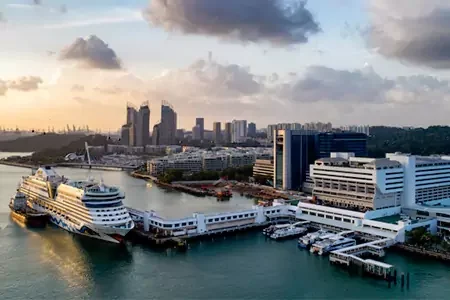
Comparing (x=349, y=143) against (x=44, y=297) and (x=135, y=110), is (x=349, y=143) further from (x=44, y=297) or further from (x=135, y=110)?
(x=135, y=110)

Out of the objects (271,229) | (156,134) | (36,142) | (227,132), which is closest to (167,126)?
(156,134)

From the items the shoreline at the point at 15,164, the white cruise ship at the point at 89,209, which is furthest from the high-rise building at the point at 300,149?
the shoreline at the point at 15,164

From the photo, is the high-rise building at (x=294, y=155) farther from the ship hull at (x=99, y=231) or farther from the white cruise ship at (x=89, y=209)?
the ship hull at (x=99, y=231)

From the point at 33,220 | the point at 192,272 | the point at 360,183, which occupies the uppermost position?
the point at 360,183

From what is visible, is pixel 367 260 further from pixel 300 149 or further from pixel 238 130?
pixel 238 130

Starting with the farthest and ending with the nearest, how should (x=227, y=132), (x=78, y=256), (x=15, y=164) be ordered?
1. (x=227, y=132)
2. (x=15, y=164)
3. (x=78, y=256)

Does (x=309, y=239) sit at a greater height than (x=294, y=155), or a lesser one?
lesser
